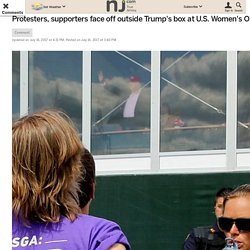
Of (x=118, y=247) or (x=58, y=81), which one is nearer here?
(x=118, y=247)

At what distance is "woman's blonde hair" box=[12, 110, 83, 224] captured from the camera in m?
0.90

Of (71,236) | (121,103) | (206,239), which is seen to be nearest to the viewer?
(71,236)

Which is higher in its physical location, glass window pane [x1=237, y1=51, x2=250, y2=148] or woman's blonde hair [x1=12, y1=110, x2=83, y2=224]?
glass window pane [x1=237, y1=51, x2=250, y2=148]

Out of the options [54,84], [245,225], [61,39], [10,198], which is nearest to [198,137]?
[54,84]

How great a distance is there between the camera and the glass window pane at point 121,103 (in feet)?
10.9

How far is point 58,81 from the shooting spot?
341 centimetres

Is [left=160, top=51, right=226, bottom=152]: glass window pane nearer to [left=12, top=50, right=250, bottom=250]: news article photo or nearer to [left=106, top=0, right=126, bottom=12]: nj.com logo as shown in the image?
[left=12, top=50, right=250, bottom=250]: news article photo

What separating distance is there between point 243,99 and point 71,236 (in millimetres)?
2480

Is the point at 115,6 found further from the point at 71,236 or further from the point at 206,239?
the point at 71,236

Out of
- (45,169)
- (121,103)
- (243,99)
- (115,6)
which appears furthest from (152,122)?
(45,169)

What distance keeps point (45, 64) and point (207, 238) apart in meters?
1.61

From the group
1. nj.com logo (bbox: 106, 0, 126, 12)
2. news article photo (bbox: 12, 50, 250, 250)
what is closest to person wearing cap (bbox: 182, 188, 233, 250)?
nj.com logo (bbox: 106, 0, 126, 12)

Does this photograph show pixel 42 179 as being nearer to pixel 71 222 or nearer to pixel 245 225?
pixel 71 222

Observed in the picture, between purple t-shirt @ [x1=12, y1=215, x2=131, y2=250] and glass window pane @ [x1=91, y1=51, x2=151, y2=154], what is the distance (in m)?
2.42
